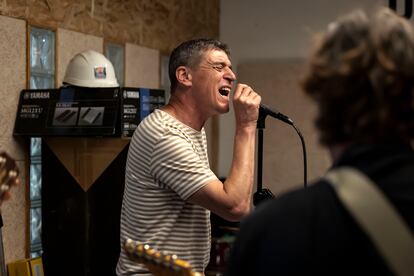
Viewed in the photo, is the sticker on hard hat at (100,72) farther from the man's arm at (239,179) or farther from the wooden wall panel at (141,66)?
the man's arm at (239,179)

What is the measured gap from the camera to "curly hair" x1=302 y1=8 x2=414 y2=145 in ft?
3.09

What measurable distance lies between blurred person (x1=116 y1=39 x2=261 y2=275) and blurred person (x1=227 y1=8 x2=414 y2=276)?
92 centimetres

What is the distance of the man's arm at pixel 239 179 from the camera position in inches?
74.9

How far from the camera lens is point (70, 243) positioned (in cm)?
332

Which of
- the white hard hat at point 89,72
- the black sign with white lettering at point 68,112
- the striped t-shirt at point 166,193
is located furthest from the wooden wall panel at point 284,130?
the striped t-shirt at point 166,193

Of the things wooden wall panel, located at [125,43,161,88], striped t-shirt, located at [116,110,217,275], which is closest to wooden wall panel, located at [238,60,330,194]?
wooden wall panel, located at [125,43,161,88]

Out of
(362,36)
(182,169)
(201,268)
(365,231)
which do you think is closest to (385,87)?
(362,36)

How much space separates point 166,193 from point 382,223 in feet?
3.64

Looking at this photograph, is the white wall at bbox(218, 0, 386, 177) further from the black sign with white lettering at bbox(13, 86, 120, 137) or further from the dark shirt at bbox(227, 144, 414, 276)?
the dark shirt at bbox(227, 144, 414, 276)

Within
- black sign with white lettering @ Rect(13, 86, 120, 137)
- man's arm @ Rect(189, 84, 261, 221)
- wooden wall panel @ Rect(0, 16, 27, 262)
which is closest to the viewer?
man's arm @ Rect(189, 84, 261, 221)

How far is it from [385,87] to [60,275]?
2708 mm

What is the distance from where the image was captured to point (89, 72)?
331 cm

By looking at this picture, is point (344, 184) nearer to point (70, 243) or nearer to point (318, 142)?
point (318, 142)

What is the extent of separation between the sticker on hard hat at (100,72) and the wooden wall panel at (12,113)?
39 centimetres
